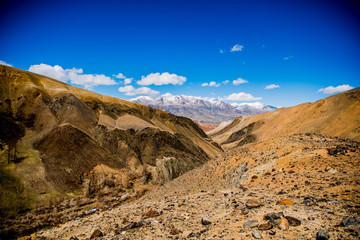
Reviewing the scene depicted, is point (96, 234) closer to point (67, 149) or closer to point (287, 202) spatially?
point (287, 202)

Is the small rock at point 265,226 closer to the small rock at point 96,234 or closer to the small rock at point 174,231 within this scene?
the small rock at point 174,231

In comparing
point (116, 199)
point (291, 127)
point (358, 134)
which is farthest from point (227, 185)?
point (291, 127)

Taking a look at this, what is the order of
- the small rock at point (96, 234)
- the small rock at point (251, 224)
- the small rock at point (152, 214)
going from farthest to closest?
the small rock at point (152, 214) → the small rock at point (96, 234) → the small rock at point (251, 224)

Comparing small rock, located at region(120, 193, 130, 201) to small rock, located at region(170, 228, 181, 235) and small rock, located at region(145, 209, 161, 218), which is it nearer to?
small rock, located at region(145, 209, 161, 218)

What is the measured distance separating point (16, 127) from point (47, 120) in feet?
14.6

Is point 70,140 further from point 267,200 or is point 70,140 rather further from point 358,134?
point 358,134

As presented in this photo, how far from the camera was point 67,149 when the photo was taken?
29.7 m

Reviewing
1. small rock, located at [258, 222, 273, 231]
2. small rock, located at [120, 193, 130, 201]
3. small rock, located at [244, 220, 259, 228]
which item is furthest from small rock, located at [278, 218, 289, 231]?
small rock, located at [120, 193, 130, 201]

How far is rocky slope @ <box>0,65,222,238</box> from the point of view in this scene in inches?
924

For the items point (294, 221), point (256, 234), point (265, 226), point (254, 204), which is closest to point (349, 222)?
point (294, 221)

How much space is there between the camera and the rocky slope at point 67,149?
23.5 m

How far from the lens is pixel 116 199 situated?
2453 centimetres

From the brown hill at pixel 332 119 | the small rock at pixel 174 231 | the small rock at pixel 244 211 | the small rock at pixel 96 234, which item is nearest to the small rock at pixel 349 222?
the small rock at pixel 244 211

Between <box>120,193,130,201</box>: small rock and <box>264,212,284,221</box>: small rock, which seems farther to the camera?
<box>120,193,130,201</box>: small rock
